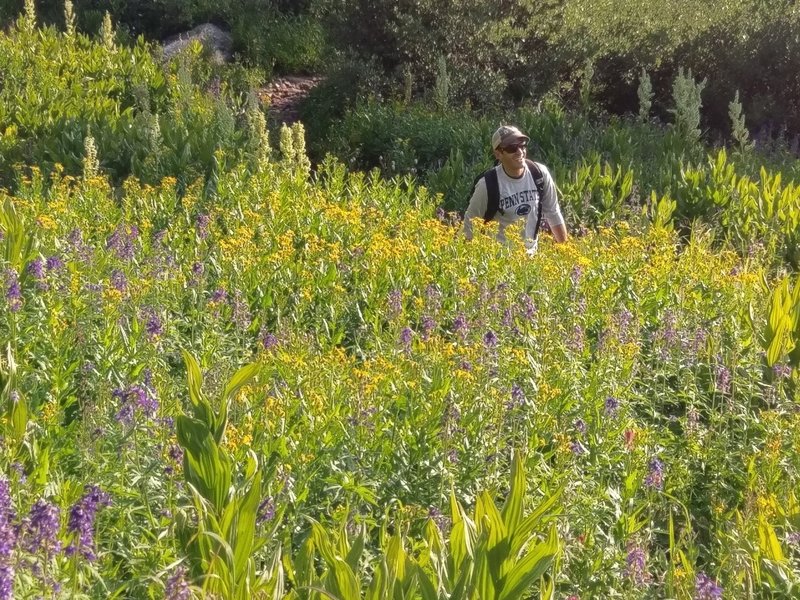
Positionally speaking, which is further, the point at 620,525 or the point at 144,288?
the point at 144,288

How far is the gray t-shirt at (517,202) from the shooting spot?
20.1 feet

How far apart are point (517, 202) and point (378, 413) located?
3.01 meters

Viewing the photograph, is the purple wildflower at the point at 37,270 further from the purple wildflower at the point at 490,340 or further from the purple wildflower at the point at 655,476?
the purple wildflower at the point at 655,476

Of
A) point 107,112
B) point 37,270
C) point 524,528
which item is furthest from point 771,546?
point 107,112

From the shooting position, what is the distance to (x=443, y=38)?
12172mm

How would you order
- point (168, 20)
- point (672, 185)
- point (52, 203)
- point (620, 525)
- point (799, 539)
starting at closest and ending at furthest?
point (799, 539), point (620, 525), point (52, 203), point (672, 185), point (168, 20)

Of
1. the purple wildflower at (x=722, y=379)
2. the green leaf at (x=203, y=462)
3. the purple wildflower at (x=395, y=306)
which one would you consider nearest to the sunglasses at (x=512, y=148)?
the purple wildflower at (x=395, y=306)

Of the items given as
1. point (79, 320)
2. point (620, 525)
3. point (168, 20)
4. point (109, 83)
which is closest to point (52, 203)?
point (79, 320)

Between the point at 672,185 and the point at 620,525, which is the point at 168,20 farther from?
the point at 620,525

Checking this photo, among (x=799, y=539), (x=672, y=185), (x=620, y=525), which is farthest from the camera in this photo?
(x=672, y=185)

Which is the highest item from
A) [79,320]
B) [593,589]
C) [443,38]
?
[443,38]

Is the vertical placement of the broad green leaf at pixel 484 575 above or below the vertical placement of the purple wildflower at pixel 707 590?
above

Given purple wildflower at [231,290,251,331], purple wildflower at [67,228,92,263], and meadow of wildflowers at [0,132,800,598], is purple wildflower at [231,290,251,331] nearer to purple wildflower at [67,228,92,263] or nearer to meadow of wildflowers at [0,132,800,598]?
meadow of wildflowers at [0,132,800,598]

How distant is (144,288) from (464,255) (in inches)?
79.9
